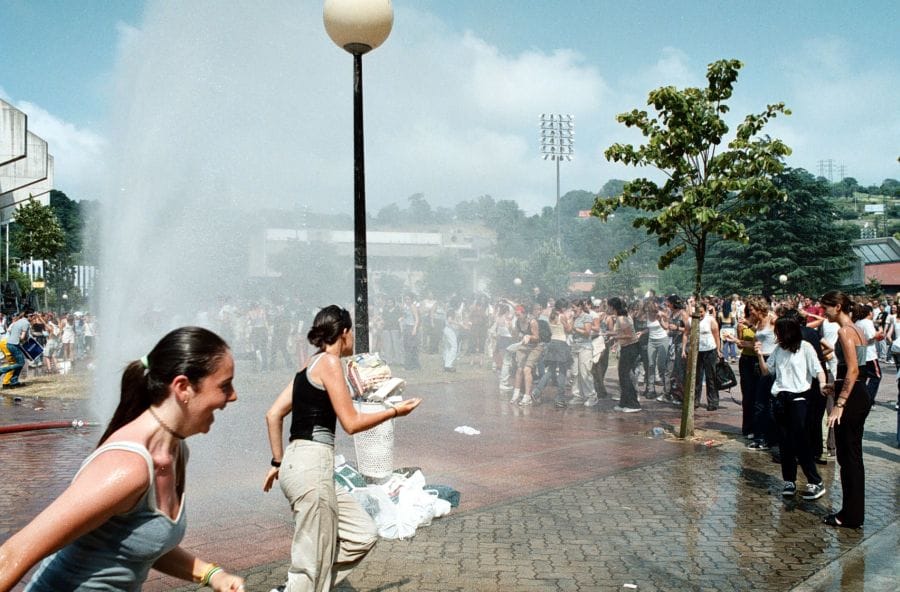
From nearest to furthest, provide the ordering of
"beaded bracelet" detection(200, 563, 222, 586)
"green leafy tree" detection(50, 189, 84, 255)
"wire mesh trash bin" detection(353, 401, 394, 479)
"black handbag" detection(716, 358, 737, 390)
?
"beaded bracelet" detection(200, 563, 222, 586) < "wire mesh trash bin" detection(353, 401, 394, 479) < "black handbag" detection(716, 358, 737, 390) < "green leafy tree" detection(50, 189, 84, 255)

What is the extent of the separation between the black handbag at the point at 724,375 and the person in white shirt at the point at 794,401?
4.35m

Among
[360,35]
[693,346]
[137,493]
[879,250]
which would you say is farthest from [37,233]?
[879,250]

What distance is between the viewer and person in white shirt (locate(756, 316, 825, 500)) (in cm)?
692

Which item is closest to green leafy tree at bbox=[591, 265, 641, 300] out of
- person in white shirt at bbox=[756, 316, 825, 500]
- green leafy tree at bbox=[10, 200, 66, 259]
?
green leafy tree at bbox=[10, 200, 66, 259]

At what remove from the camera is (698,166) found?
9305 mm

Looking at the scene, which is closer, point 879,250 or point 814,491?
point 814,491

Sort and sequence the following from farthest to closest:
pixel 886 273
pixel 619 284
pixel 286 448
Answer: pixel 886 273, pixel 619 284, pixel 286 448

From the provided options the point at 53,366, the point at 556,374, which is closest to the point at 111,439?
the point at 556,374

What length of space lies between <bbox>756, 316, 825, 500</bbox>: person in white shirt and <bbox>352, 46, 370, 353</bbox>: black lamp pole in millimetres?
4092

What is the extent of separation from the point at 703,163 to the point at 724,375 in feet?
13.2

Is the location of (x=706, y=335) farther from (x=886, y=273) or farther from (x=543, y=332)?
(x=886, y=273)

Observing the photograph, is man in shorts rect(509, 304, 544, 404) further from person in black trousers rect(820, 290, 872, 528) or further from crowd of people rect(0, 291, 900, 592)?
person in black trousers rect(820, 290, 872, 528)

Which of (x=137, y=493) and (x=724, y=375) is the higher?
(x=137, y=493)

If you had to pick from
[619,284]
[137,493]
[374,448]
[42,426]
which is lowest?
[42,426]
